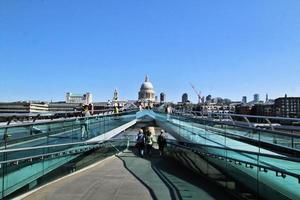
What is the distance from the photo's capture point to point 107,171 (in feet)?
44.0

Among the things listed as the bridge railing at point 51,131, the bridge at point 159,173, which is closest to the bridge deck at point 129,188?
the bridge at point 159,173

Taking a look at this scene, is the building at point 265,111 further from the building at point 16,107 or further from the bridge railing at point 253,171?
the bridge railing at point 253,171

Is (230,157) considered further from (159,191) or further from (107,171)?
(107,171)

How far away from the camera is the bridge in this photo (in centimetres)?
783

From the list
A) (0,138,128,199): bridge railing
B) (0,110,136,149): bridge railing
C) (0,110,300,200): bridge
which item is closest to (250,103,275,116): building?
(0,110,136,149): bridge railing

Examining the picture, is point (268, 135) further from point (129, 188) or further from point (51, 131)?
point (51, 131)

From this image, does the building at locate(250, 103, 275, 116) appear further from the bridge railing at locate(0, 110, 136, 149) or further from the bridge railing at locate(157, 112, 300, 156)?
the bridge railing at locate(157, 112, 300, 156)

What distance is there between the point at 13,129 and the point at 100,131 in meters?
11.0

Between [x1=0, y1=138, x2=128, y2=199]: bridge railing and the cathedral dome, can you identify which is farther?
the cathedral dome

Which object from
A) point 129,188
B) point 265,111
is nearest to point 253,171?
point 129,188

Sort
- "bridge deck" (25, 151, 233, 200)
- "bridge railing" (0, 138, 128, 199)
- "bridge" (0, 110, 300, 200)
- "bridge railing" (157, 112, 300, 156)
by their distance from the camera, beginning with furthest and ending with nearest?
"bridge deck" (25, 151, 233, 200) < "bridge railing" (0, 138, 128, 199) < "bridge" (0, 110, 300, 200) < "bridge railing" (157, 112, 300, 156)

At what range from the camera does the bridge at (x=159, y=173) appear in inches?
308

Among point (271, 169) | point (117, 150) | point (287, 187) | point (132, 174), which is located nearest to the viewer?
point (287, 187)

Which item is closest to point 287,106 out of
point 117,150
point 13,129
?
point 117,150
